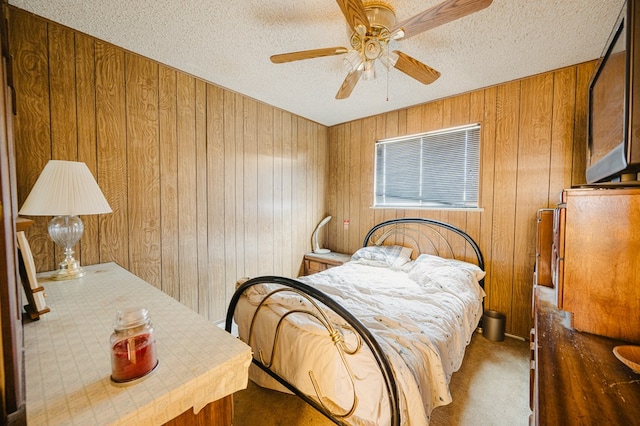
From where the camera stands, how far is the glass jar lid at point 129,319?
0.67 metres

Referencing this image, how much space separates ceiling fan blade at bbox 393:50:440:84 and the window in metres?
1.21

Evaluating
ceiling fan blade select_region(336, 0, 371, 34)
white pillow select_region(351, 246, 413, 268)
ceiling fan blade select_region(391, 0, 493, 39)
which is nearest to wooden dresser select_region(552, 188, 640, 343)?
ceiling fan blade select_region(391, 0, 493, 39)

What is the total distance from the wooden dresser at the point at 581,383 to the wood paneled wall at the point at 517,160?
1602mm

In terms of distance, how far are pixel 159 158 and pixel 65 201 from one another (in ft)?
2.85

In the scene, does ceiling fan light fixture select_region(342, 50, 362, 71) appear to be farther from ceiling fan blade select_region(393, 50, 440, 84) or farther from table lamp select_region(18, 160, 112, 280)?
table lamp select_region(18, 160, 112, 280)

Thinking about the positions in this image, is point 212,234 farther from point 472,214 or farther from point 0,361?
point 472,214

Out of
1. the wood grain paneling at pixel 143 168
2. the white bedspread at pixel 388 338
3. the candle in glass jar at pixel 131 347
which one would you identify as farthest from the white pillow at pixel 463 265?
the wood grain paneling at pixel 143 168

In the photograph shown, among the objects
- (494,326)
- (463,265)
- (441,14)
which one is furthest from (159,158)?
(494,326)

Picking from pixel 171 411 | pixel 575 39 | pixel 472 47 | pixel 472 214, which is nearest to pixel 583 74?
pixel 575 39

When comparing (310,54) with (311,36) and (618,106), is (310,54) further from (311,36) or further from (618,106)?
(618,106)

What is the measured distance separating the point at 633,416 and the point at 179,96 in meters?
3.12

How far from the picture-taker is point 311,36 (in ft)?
5.80

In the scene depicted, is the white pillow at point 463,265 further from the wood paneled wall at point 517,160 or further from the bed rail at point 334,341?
the bed rail at point 334,341

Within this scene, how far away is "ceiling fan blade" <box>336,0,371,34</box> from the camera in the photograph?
1167 mm
